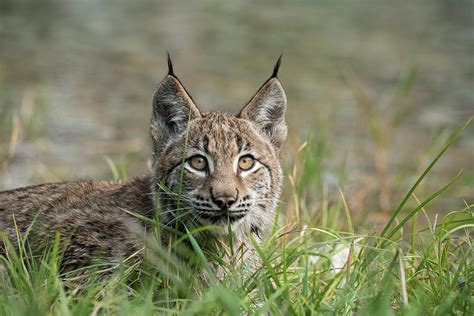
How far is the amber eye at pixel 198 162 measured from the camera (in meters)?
5.70

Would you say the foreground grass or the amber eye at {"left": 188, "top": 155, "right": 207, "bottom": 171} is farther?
the amber eye at {"left": 188, "top": 155, "right": 207, "bottom": 171}

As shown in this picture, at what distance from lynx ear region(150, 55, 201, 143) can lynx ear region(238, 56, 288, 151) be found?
15.4 inches

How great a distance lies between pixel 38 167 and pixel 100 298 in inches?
185

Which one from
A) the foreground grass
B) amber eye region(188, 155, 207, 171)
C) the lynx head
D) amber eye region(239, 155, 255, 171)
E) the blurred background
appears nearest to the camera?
the foreground grass

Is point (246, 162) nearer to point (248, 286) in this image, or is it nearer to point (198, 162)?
point (198, 162)

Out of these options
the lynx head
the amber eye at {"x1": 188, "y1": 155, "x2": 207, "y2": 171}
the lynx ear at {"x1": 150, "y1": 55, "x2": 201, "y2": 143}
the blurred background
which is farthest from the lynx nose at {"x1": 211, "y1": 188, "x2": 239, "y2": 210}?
the blurred background

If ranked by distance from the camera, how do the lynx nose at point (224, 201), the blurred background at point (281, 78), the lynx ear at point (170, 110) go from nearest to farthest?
the lynx nose at point (224, 201)
the lynx ear at point (170, 110)
the blurred background at point (281, 78)

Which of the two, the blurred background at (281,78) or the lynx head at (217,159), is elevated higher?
the lynx head at (217,159)

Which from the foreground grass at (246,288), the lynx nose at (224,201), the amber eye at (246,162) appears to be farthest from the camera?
the amber eye at (246,162)

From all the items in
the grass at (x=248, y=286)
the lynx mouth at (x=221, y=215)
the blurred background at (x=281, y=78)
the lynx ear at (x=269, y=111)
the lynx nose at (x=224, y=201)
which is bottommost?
the blurred background at (x=281, y=78)

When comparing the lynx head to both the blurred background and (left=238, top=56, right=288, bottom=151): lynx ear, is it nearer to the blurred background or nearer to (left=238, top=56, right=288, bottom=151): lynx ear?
(left=238, top=56, right=288, bottom=151): lynx ear

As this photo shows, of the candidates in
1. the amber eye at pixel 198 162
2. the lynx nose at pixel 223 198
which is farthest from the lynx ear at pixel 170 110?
the lynx nose at pixel 223 198

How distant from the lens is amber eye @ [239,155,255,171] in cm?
581

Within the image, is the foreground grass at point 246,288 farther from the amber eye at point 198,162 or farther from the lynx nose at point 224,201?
the amber eye at point 198,162
